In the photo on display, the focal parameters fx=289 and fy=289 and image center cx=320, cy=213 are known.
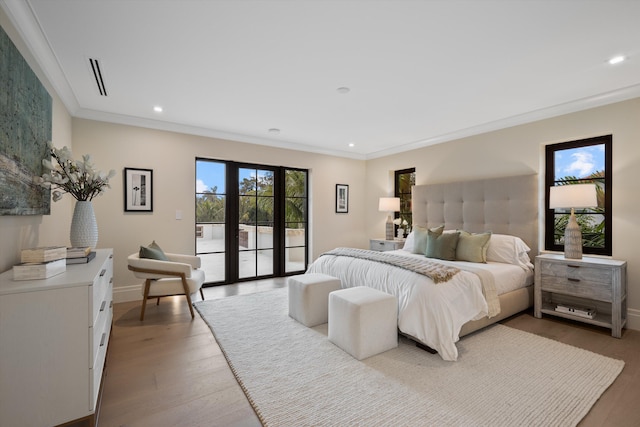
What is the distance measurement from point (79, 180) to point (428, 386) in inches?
126

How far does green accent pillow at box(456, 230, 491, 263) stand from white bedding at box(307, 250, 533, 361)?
357 millimetres

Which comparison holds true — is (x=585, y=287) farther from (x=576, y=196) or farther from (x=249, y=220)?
(x=249, y=220)

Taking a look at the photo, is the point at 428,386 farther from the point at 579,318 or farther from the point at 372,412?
the point at 579,318

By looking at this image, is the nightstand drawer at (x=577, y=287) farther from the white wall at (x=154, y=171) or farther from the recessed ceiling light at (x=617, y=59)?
the white wall at (x=154, y=171)

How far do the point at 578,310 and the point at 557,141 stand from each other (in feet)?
6.54

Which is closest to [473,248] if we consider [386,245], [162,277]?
[386,245]

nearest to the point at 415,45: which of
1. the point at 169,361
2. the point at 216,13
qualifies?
the point at 216,13

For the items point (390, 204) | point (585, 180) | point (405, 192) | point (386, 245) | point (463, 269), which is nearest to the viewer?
point (463, 269)

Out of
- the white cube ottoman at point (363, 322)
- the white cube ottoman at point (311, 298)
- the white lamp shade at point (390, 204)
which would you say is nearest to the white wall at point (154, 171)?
the white lamp shade at point (390, 204)

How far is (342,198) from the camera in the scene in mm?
6066

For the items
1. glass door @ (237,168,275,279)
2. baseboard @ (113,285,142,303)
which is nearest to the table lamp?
glass door @ (237,168,275,279)

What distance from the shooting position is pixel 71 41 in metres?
2.24

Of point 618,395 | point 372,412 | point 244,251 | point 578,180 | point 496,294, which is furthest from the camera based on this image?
point 244,251

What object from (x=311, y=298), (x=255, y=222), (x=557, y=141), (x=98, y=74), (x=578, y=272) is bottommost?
(x=311, y=298)
